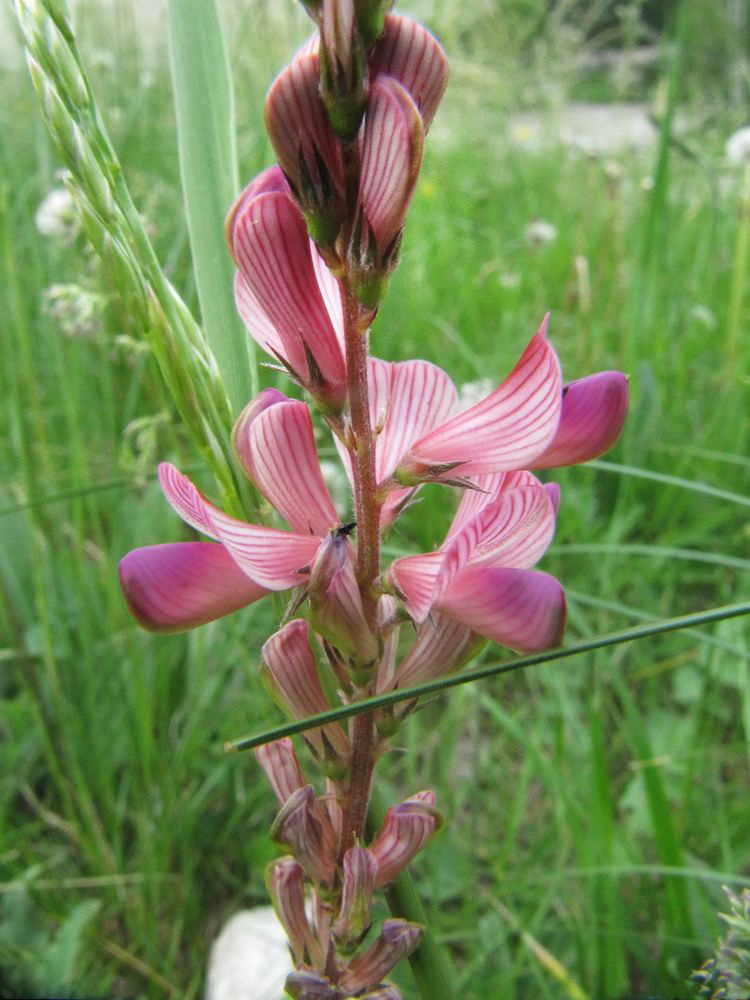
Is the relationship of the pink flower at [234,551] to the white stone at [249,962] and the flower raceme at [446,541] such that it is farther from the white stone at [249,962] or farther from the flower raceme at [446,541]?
the white stone at [249,962]

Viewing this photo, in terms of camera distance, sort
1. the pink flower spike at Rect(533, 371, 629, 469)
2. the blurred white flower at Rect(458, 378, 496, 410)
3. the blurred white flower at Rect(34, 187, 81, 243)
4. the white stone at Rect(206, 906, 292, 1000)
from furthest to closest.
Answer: the blurred white flower at Rect(34, 187, 81, 243) → the blurred white flower at Rect(458, 378, 496, 410) → the white stone at Rect(206, 906, 292, 1000) → the pink flower spike at Rect(533, 371, 629, 469)

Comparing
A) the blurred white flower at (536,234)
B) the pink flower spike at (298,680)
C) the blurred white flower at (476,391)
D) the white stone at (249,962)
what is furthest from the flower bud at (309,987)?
the blurred white flower at (536,234)

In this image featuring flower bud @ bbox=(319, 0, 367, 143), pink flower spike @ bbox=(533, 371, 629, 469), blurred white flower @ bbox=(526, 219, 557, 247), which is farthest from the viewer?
blurred white flower @ bbox=(526, 219, 557, 247)

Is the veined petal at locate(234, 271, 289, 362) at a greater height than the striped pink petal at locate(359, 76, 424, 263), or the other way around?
the striped pink petal at locate(359, 76, 424, 263)

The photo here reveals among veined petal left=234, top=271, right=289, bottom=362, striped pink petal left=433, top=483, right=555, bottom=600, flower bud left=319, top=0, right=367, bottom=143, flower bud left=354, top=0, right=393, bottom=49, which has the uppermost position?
flower bud left=354, top=0, right=393, bottom=49

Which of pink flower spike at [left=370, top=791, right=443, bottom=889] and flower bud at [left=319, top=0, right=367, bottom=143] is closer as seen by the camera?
flower bud at [left=319, top=0, right=367, bottom=143]

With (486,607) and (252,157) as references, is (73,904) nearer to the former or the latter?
(486,607)

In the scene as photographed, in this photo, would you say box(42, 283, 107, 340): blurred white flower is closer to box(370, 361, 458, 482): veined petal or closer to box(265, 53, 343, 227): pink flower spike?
box(370, 361, 458, 482): veined petal

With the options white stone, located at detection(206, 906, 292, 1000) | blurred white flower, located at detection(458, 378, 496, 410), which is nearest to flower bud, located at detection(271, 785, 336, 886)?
white stone, located at detection(206, 906, 292, 1000)
